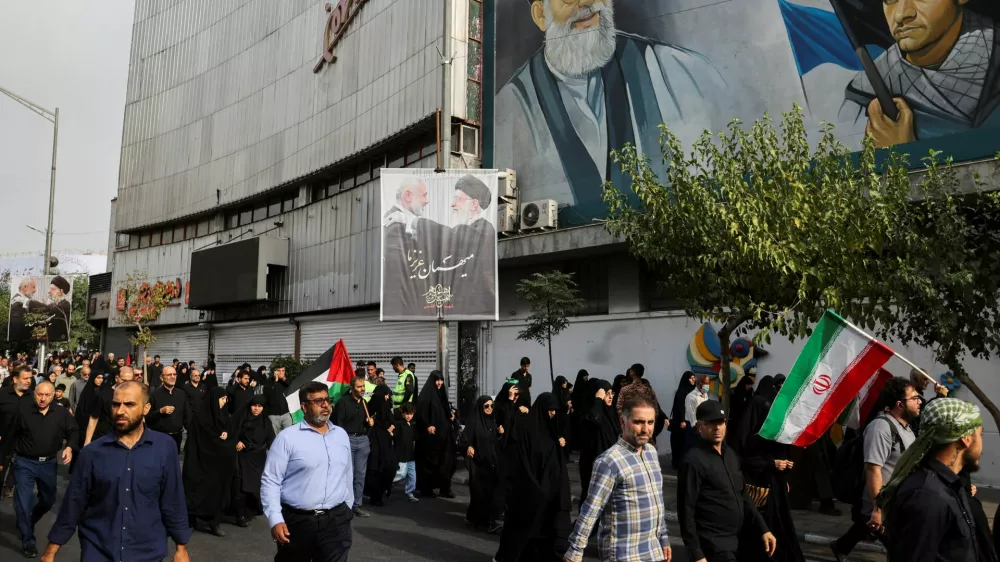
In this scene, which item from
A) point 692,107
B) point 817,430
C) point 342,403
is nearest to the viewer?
point 817,430

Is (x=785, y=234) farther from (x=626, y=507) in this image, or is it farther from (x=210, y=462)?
(x=210, y=462)

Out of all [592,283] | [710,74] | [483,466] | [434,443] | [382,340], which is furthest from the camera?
[382,340]

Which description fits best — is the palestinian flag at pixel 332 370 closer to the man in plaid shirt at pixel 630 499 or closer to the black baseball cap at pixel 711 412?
the black baseball cap at pixel 711 412

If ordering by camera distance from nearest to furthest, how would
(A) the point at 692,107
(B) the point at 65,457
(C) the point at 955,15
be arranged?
(B) the point at 65,457 < (C) the point at 955,15 < (A) the point at 692,107

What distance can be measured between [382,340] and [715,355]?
10.6 m

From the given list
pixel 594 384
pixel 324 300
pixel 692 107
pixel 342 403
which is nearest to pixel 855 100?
pixel 692 107

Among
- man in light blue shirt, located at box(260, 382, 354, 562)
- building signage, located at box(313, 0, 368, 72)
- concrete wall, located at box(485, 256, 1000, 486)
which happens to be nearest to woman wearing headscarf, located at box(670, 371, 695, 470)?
concrete wall, located at box(485, 256, 1000, 486)

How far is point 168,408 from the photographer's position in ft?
30.9

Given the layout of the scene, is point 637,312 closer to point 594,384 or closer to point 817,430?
point 594,384

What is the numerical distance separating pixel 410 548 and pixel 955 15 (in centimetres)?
1101

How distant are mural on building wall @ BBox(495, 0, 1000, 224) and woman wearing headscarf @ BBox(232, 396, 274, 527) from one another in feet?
30.6

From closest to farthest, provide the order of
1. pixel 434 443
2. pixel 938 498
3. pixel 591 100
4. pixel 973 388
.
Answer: pixel 938 498 → pixel 973 388 → pixel 434 443 → pixel 591 100

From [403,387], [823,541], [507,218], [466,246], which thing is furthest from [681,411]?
[507,218]

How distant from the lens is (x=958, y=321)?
28.2 feet
